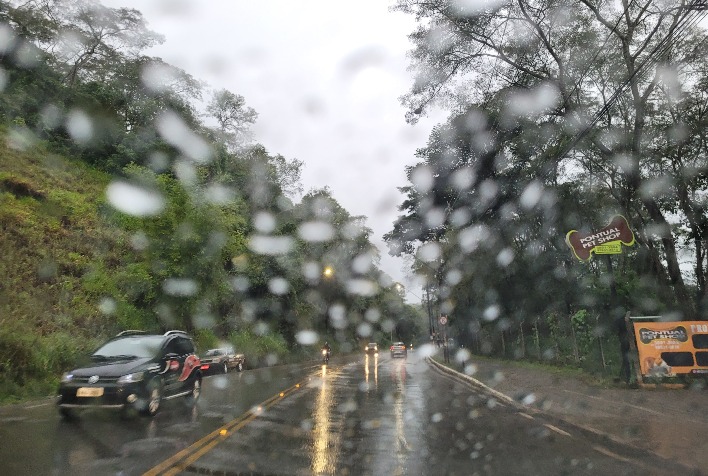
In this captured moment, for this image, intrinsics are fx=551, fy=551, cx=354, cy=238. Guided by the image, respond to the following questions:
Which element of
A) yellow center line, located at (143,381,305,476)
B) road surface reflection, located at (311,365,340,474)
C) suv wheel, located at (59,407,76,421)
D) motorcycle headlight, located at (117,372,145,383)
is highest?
motorcycle headlight, located at (117,372,145,383)

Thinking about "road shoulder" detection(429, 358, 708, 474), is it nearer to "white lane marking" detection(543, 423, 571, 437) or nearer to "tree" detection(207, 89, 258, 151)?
"white lane marking" detection(543, 423, 571, 437)

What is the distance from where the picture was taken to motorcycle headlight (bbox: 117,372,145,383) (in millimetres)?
9297

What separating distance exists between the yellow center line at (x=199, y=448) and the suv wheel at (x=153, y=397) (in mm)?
1542

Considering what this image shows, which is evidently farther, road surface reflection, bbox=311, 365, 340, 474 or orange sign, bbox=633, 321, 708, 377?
orange sign, bbox=633, 321, 708, 377

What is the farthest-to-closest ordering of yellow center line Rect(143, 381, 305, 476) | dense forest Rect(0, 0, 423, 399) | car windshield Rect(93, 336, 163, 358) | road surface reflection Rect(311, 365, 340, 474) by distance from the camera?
1. dense forest Rect(0, 0, 423, 399)
2. car windshield Rect(93, 336, 163, 358)
3. road surface reflection Rect(311, 365, 340, 474)
4. yellow center line Rect(143, 381, 305, 476)

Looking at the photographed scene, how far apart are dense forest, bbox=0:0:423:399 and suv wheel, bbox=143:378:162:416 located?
14.4 feet

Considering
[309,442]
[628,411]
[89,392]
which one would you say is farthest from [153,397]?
[628,411]

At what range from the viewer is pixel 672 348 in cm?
1334

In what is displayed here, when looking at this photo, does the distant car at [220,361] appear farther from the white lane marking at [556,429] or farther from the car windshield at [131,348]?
the white lane marking at [556,429]

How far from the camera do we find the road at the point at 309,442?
6211mm

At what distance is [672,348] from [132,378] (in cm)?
1215

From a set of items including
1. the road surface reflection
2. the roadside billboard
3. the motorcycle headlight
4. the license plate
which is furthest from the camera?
the roadside billboard

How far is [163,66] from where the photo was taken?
40.3 m

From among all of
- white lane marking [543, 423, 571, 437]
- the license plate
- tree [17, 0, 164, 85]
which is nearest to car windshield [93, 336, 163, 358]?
the license plate
